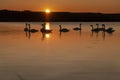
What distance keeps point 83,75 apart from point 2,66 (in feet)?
15.8

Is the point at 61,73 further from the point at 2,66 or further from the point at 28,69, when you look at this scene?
the point at 2,66

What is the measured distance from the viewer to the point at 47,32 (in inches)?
1980

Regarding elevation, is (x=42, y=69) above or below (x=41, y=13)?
below

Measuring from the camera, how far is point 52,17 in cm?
12519

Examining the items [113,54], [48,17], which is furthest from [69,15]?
[113,54]

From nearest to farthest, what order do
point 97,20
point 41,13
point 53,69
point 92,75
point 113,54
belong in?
point 92,75 → point 53,69 → point 113,54 → point 97,20 → point 41,13

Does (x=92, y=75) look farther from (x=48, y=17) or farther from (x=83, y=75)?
(x=48, y=17)

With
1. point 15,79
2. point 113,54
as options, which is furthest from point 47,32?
point 15,79

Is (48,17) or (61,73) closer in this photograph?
(61,73)

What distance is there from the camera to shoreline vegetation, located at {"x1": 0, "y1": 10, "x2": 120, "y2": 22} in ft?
377

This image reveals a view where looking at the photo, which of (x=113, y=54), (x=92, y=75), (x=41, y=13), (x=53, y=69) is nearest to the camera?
(x=92, y=75)

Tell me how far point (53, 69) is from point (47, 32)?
3260 cm

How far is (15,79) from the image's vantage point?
15211mm

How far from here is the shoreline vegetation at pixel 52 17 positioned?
115 meters
